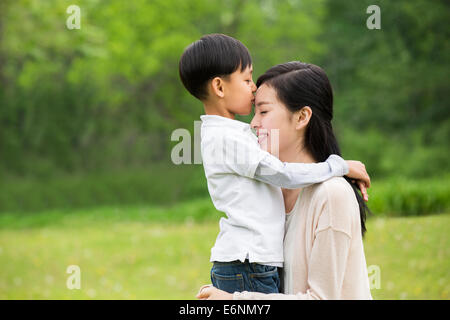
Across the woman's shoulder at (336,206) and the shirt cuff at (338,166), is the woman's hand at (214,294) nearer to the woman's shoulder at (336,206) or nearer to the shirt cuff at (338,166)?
the woman's shoulder at (336,206)

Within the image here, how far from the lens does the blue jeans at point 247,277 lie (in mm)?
2111

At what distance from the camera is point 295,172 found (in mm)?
2053

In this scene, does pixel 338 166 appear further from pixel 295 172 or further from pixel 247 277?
pixel 247 277

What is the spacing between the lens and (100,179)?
535 inches

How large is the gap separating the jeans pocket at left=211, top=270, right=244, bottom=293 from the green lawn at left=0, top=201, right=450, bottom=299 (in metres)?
3.73

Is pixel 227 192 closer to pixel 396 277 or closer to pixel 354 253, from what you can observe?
pixel 354 253

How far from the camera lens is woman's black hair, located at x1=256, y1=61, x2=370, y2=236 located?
221 centimetres

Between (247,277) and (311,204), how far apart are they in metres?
0.38

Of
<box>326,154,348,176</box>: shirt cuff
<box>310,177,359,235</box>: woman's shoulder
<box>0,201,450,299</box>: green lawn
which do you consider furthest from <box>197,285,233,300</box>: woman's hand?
<box>0,201,450,299</box>: green lawn

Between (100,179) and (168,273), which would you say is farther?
(100,179)

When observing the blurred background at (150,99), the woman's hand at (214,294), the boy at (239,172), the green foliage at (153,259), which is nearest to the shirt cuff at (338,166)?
the boy at (239,172)

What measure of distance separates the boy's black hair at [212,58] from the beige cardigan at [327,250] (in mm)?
604
